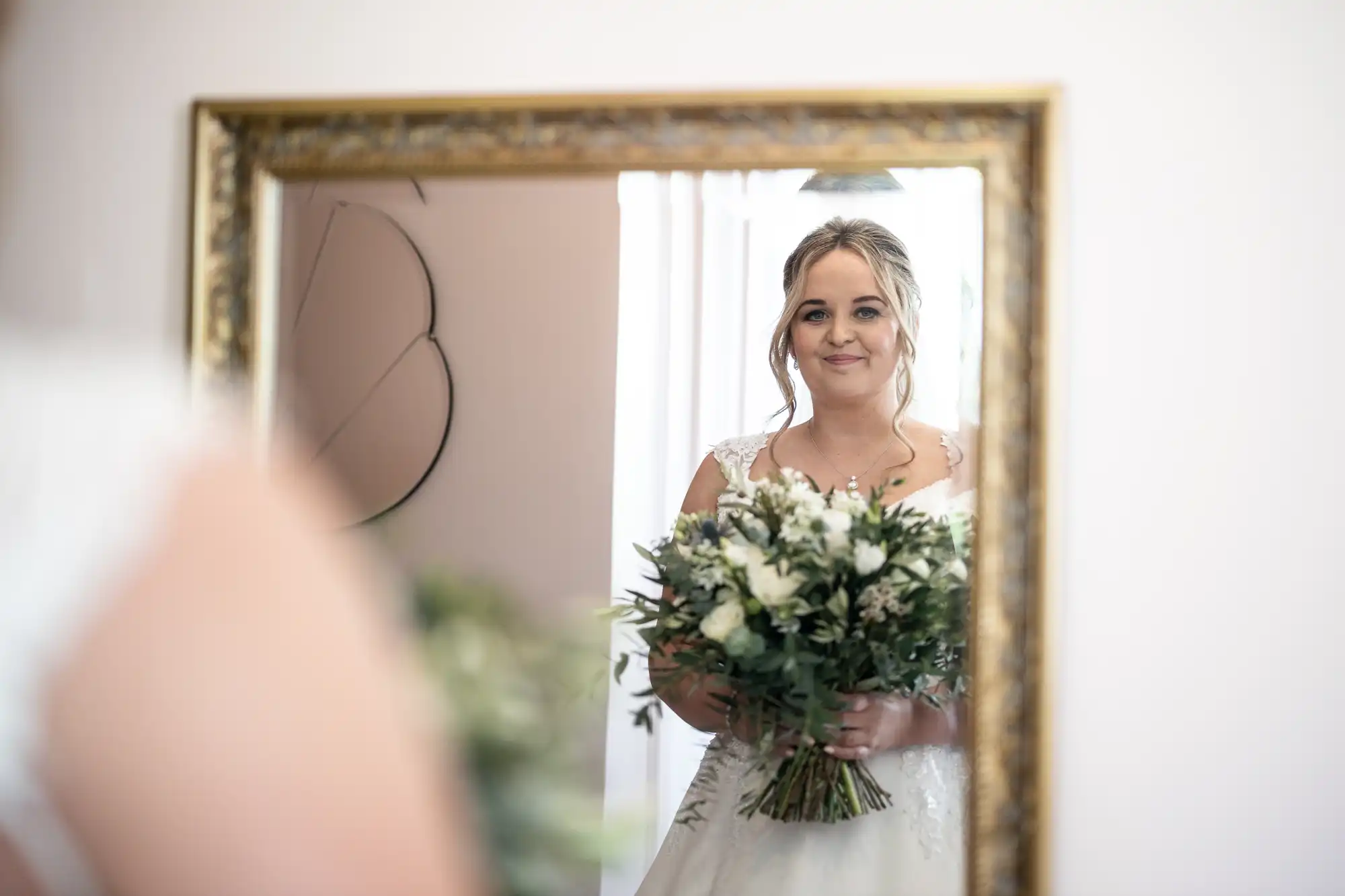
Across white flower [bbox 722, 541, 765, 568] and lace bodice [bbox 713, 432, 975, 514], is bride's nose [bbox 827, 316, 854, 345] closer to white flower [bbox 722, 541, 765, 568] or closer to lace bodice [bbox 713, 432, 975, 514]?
lace bodice [bbox 713, 432, 975, 514]

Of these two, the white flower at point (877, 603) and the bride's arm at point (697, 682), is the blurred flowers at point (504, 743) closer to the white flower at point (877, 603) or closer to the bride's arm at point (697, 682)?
the bride's arm at point (697, 682)

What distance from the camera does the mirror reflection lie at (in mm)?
1184

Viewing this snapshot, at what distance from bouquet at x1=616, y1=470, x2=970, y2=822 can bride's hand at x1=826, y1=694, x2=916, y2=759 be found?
0.01 metres

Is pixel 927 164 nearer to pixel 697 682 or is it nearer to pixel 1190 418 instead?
pixel 1190 418

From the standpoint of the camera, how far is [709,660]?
1.18m

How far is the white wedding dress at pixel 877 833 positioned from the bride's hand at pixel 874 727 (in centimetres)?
2

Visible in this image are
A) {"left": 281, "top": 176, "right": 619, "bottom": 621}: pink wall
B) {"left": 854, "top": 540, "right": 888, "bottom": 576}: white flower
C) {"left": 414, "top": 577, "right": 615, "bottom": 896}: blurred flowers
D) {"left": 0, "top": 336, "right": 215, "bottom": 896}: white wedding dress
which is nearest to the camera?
{"left": 0, "top": 336, "right": 215, "bottom": 896}: white wedding dress

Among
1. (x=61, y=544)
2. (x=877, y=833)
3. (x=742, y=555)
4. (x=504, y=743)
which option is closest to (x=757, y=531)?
(x=742, y=555)

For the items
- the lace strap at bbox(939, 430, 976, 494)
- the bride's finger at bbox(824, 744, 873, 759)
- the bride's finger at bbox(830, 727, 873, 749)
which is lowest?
the bride's finger at bbox(824, 744, 873, 759)

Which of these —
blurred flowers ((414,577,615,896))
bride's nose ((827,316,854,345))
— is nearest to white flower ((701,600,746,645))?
blurred flowers ((414,577,615,896))

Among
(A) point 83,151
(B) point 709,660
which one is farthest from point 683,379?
(A) point 83,151

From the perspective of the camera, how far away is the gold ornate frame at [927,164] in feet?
3.93

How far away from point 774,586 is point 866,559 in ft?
0.33

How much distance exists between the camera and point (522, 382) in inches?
50.2
